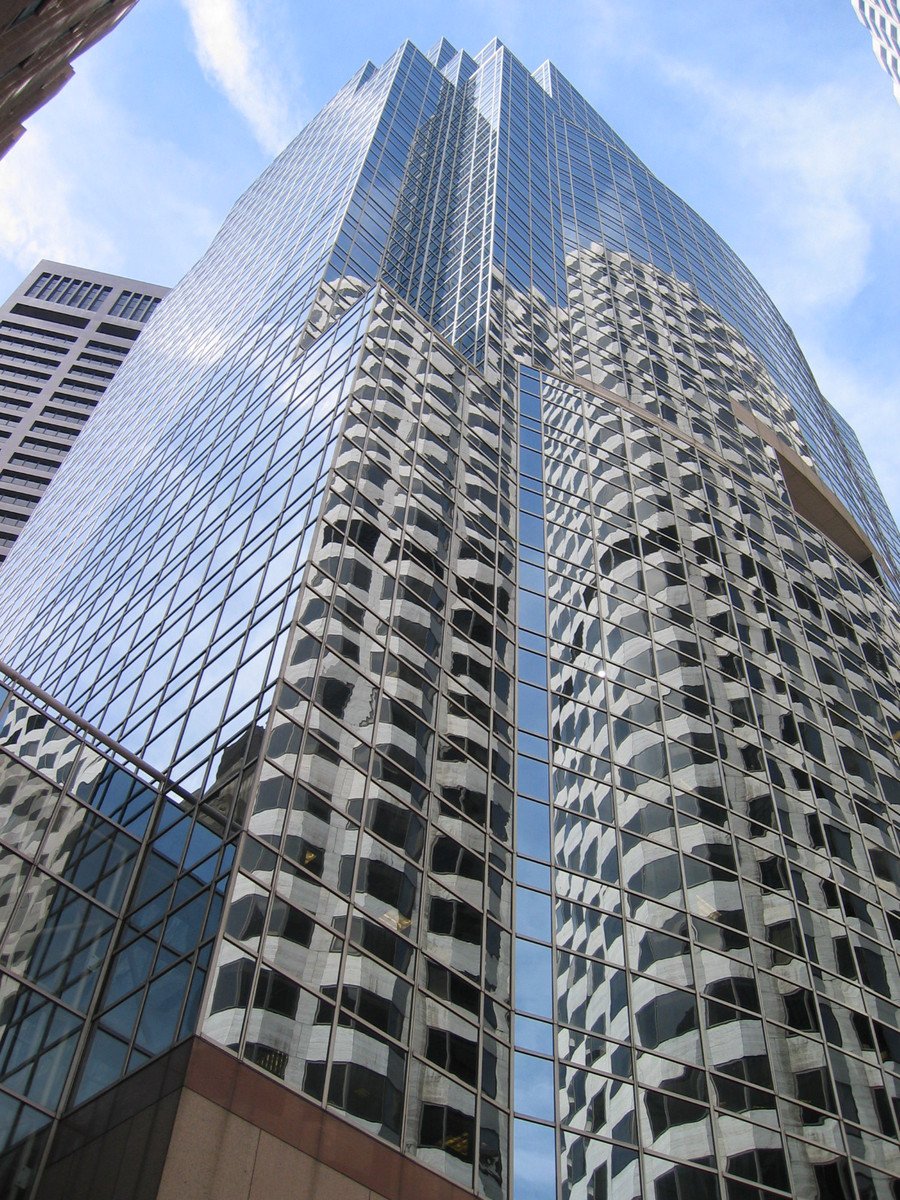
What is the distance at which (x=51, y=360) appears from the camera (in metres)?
111

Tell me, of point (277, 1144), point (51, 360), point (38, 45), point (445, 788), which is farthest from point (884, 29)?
point (277, 1144)

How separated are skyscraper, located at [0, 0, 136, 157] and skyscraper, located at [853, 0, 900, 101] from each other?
7146 centimetres

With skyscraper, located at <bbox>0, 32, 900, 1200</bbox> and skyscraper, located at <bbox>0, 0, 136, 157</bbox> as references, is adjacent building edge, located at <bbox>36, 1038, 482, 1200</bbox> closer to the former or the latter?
skyscraper, located at <bbox>0, 32, 900, 1200</bbox>

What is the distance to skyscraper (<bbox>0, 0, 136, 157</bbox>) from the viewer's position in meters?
19.2

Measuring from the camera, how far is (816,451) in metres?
69.2

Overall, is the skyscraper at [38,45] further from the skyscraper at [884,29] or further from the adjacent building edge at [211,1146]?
the skyscraper at [884,29]

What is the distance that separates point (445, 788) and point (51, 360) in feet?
313

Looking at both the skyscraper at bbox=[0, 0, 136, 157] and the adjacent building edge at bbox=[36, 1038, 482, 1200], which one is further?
the skyscraper at bbox=[0, 0, 136, 157]

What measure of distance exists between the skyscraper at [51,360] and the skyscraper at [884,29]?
7301 cm

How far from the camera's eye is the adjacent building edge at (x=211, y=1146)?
17969 millimetres

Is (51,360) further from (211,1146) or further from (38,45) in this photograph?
(211,1146)

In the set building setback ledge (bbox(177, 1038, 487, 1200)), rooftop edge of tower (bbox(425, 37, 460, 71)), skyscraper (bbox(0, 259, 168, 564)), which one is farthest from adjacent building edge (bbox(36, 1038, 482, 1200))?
rooftop edge of tower (bbox(425, 37, 460, 71))

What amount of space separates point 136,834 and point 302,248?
4068 cm

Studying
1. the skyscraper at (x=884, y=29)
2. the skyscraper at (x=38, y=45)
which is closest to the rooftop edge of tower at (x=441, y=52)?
the skyscraper at (x=884, y=29)
